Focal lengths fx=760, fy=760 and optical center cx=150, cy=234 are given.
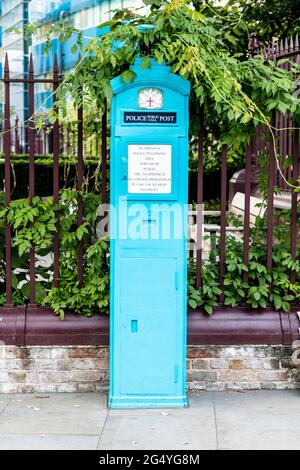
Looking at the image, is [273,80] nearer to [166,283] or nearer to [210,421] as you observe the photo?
[166,283]

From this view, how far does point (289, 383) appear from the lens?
5.84 metres

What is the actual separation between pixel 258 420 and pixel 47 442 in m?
1.45

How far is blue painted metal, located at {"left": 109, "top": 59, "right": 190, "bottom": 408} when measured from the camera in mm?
5301

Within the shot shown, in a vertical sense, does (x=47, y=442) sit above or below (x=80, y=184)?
below

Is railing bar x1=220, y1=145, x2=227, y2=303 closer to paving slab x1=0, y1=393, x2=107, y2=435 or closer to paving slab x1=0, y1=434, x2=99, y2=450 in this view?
paving slab x1=0, y1=393, x2=107, y2=435

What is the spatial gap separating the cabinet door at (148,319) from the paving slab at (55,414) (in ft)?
1.18

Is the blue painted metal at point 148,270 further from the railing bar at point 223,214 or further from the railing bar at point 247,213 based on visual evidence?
the railing bar at point 247,213

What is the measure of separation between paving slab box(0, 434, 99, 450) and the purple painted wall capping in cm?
102

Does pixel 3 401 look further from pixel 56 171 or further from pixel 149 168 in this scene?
pixel 149 168

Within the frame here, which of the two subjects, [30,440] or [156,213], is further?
[156,213]

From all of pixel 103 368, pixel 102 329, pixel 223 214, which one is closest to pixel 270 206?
pixel 223 214

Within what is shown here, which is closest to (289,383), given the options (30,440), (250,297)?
(250,297)

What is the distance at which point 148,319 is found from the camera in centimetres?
538

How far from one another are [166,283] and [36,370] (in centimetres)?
127
